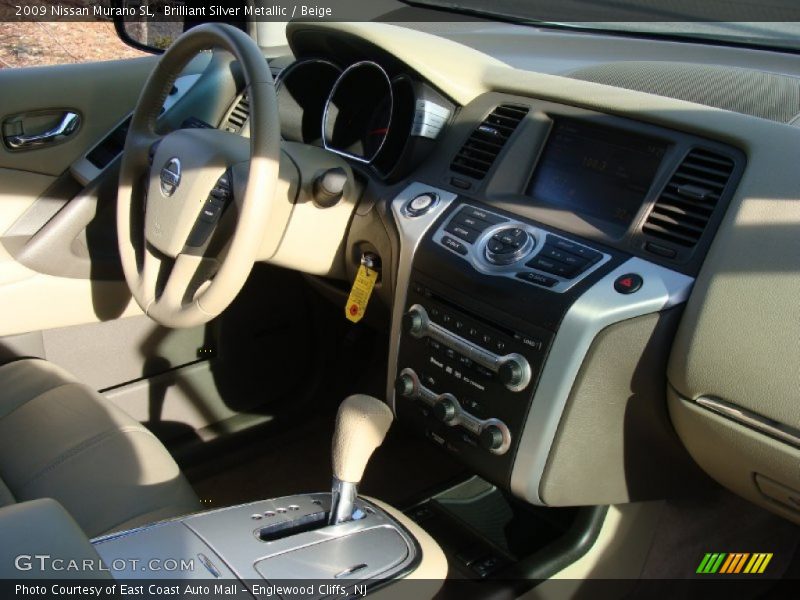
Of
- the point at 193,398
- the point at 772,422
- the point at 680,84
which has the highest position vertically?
the point at 680,84

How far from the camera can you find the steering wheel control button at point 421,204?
167cm

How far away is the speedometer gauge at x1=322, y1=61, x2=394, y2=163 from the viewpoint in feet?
6.31

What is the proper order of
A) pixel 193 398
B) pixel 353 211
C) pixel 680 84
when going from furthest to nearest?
pixel 193 398, pixel 353 211, pixel 680 84

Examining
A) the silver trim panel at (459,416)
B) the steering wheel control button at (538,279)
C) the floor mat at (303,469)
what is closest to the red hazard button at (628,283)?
the steering wheel control button at (538,279)

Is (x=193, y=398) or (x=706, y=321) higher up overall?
(x=706, y=321)

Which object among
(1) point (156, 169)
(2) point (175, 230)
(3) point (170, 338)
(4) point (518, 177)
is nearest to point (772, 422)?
(4) point (518, 177)

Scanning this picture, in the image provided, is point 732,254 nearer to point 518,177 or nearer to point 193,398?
point 518,177

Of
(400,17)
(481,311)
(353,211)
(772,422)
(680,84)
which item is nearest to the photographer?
(772,422)

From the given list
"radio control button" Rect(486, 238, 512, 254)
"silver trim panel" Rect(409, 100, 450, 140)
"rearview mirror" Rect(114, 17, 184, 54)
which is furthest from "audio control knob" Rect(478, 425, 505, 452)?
"rearview mirror" Rect(114, 17, 184, 54)

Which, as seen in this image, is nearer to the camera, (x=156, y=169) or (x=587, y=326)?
(x=587, y=326)

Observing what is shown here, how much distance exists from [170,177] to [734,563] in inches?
57.1

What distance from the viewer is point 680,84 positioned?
1619 mm

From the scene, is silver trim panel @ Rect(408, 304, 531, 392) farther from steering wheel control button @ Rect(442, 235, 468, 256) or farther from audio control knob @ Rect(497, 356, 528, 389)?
steering wheel control button @ Rect(442, 235, 468, 256)

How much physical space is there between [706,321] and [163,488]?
3.02ft
